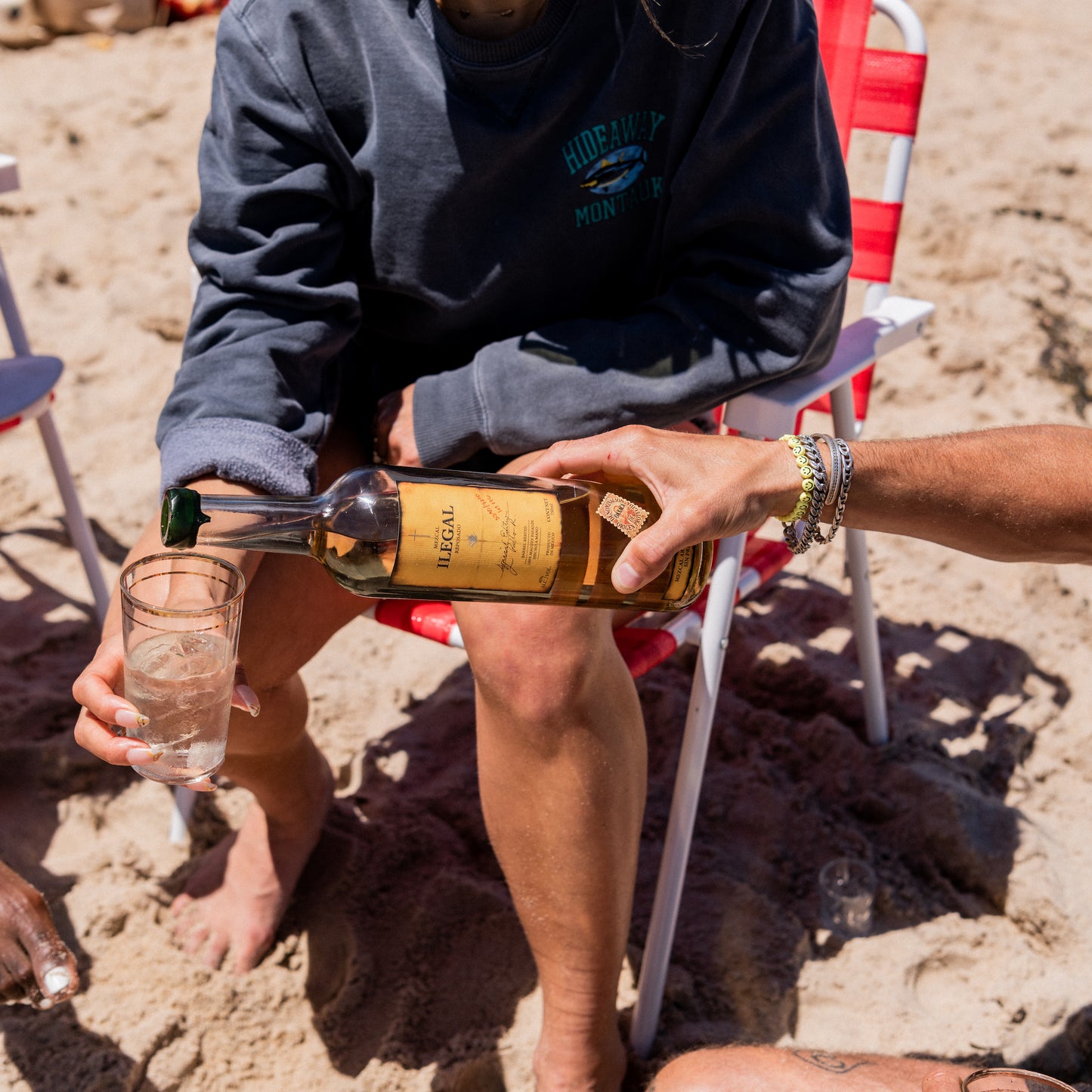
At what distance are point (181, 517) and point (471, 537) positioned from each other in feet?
0.90

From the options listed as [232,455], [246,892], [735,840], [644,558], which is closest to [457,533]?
[644,558]

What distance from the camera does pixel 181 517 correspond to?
113 centimetres

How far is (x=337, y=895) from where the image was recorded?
6.88 ft

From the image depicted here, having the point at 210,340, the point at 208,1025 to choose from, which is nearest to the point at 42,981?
the point at 208,1025

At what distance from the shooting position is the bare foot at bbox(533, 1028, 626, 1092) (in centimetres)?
167

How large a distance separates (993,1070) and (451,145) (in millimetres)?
1299

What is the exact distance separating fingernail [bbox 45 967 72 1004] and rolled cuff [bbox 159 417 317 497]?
1.96ft

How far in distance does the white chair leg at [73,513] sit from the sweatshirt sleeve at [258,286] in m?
0.81

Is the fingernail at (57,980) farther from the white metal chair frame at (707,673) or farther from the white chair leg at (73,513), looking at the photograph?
the white chair leg at (73,513)

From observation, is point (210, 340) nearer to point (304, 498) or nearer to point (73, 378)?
point (304, 498)

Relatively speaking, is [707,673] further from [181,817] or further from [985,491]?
[181,817]

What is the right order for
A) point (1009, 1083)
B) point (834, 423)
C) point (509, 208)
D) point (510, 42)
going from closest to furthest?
point (1009, 1083) → point (510, 42) → point (509, 208) → point (834, 423)

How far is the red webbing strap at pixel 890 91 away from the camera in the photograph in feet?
7.16
